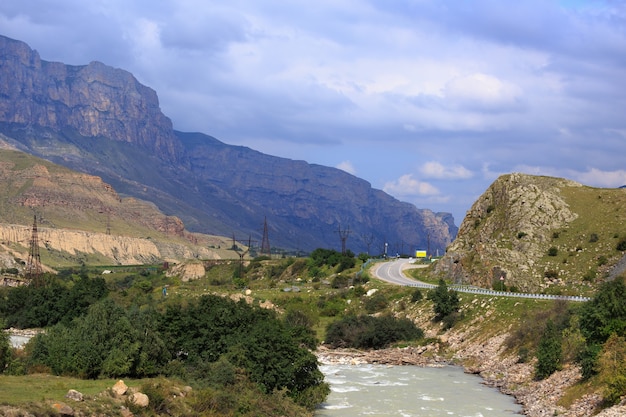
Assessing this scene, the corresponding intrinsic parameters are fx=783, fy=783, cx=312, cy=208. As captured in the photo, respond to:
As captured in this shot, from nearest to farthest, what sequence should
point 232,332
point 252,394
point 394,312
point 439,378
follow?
point 252,394 < point 232,332 < point 439,378 < point 394,312

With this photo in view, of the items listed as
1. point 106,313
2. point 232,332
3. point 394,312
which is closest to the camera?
point 106,313

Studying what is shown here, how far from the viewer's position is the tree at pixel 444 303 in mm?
76438

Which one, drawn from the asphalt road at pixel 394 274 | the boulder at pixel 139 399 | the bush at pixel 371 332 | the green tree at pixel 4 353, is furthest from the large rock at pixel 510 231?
the boulder at pixel 139 399

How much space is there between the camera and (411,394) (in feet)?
166

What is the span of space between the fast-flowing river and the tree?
14.4 meters

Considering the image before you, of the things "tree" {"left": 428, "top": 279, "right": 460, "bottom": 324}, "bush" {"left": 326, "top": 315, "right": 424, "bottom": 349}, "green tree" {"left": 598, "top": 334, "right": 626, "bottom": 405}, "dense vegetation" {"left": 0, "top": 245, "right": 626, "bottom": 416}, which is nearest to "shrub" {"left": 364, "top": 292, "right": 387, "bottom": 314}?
"tree" {"left": 428, "top": 279, "right": 460, "bottom": 324}

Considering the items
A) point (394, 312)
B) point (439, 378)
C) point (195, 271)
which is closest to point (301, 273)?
point (195, 271)

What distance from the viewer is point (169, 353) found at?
4756 centimetres

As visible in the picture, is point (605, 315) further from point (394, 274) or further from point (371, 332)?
point (394, 274)

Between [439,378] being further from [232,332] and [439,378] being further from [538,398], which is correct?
[232,332]

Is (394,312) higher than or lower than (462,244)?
lower

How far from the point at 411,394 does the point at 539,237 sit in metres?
46.4

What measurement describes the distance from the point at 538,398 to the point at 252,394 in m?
17.7

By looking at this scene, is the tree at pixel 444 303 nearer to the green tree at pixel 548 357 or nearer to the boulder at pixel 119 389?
the green tree at pixel 548 357
